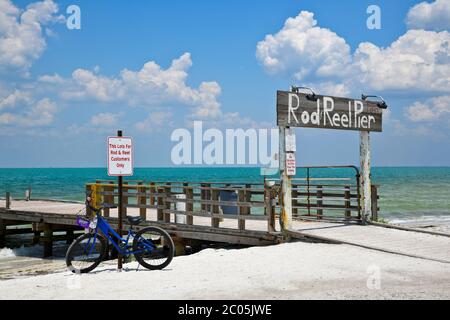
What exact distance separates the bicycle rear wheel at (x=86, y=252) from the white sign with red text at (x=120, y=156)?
1.18 meters

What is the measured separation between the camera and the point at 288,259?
1045cm

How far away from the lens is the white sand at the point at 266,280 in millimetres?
7543

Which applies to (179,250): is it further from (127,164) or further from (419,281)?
(419,281)

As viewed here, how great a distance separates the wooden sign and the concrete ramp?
8.34 feet

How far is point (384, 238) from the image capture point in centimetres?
1261

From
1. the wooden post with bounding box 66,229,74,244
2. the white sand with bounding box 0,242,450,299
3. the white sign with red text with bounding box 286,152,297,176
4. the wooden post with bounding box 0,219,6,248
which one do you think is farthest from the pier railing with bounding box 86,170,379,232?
the wooden post with bounding box 0,219,6,248

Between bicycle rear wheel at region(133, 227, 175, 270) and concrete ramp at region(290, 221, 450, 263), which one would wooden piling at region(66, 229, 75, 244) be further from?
bicycle rear wheel at region(133, 227, 175, 270)

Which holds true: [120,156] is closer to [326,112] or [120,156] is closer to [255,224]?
[326,112]

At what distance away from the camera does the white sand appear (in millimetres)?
7543

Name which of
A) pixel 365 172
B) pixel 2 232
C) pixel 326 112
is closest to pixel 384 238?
pixel 365 172

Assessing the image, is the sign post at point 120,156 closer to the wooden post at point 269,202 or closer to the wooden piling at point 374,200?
the wooden post at point 269,202
